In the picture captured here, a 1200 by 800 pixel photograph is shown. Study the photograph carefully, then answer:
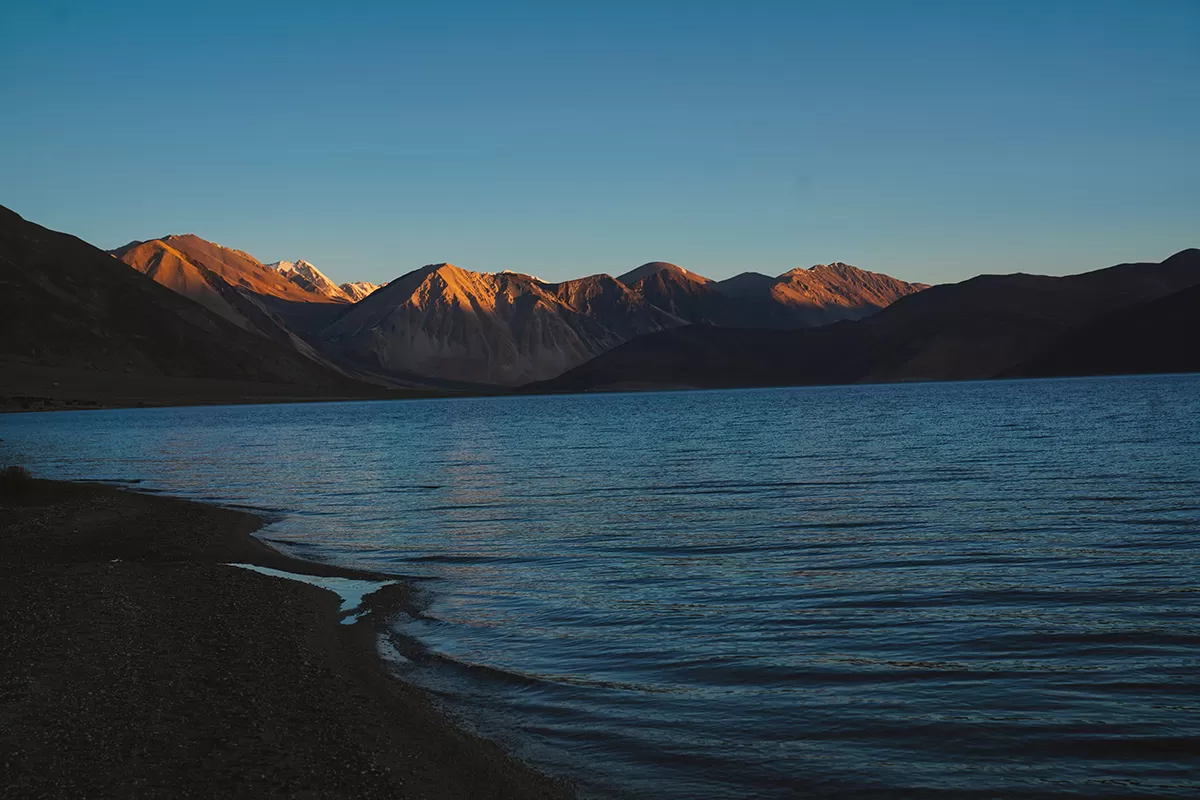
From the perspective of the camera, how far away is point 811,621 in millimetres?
15805

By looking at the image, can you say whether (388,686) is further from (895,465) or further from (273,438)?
(273,438)

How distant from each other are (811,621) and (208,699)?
867 centimetres

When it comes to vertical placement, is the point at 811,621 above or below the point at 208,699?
below

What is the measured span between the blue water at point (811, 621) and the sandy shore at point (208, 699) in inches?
38.7

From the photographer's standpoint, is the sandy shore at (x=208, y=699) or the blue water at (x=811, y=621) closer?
the sandy shore at (x=208, y=699)

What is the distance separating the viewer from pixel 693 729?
11359 mm

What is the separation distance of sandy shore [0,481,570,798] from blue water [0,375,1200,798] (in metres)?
0.98

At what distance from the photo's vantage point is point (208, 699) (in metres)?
11.4

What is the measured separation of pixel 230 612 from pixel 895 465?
34.3 m

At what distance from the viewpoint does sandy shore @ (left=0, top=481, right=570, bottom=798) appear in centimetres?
923

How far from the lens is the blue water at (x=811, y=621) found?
1041 centimetres

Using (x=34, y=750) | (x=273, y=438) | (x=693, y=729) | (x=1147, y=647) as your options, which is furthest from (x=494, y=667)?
(x=273, y=438)

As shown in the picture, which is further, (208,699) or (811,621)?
(811,621)

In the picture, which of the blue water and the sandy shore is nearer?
the sandy shore
